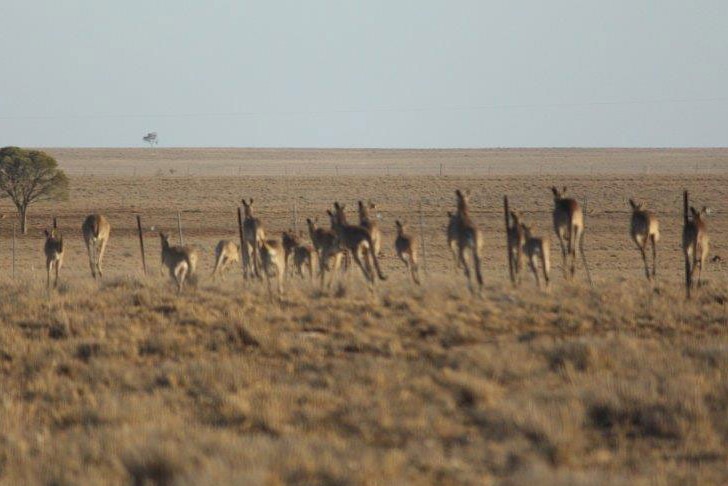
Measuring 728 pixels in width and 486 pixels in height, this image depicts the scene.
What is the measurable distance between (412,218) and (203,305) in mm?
32809

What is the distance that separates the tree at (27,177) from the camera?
51750 millimetres

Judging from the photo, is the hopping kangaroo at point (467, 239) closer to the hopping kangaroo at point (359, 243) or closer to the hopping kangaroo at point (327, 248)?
the hopping kangaroo at point (359, 243)

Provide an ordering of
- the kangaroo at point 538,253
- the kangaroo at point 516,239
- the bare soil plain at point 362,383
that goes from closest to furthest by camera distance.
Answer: the bare soil plain at point 362,383 < the kangaroo at point 538,253 < the kangaroo at point 516,239

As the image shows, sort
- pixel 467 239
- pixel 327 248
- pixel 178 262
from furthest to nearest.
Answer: pixel 327 248, pixel 178 262, pixel 467 239

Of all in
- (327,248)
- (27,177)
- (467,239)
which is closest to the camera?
(467,239)

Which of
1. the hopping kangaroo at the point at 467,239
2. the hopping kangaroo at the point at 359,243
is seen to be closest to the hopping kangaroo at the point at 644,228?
the hopping kangaroo at the point at 467,239

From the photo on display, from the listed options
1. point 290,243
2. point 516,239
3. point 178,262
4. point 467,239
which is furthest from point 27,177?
point 467,239

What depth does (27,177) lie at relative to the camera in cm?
5212

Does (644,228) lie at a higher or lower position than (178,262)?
higher

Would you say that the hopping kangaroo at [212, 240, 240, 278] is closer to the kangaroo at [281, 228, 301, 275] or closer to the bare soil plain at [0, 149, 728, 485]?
the bare soil plain at [0, 149, 728, 485]

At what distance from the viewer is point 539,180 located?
3049 inches

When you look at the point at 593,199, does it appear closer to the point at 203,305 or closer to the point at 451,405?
the point at 203,305

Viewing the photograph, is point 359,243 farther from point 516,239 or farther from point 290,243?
point 290,243

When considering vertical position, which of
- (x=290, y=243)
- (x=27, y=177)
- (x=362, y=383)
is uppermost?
(x=27, y=177)
